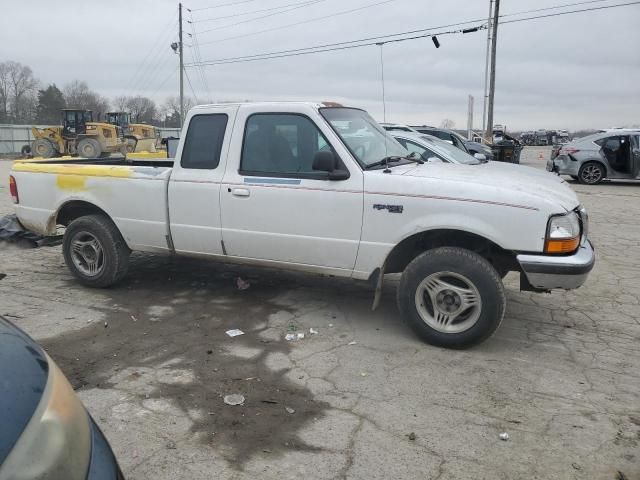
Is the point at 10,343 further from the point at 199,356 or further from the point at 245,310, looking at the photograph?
the point at 245,310

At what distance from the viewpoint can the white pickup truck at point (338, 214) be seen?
161 inches

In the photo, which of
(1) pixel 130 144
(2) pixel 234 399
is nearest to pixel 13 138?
(1) pixel 130 144

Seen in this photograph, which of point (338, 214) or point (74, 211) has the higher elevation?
point (338, 214)

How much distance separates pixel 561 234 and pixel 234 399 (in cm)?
261

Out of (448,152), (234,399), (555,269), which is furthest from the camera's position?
(448,152)

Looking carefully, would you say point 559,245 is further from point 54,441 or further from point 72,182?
point 72,182

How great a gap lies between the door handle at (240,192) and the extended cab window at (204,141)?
34cm

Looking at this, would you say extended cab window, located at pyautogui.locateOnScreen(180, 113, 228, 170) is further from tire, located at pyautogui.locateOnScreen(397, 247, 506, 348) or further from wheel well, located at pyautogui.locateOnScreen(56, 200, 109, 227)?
tire, located at pyautogui.locateOnScreen(397, 247, 506, 348)

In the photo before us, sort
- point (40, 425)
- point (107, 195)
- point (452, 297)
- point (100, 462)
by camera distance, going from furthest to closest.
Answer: point (107, 195)
point (452, 297)
point (100, 462)
point (40, 425)

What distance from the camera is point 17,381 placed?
161 cm

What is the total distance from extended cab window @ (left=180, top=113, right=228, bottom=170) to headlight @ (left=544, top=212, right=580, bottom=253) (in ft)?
9.66

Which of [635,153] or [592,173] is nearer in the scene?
[635,153]

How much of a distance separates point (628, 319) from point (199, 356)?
3.95 m

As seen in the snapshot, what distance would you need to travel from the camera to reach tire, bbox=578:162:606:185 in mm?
16547
